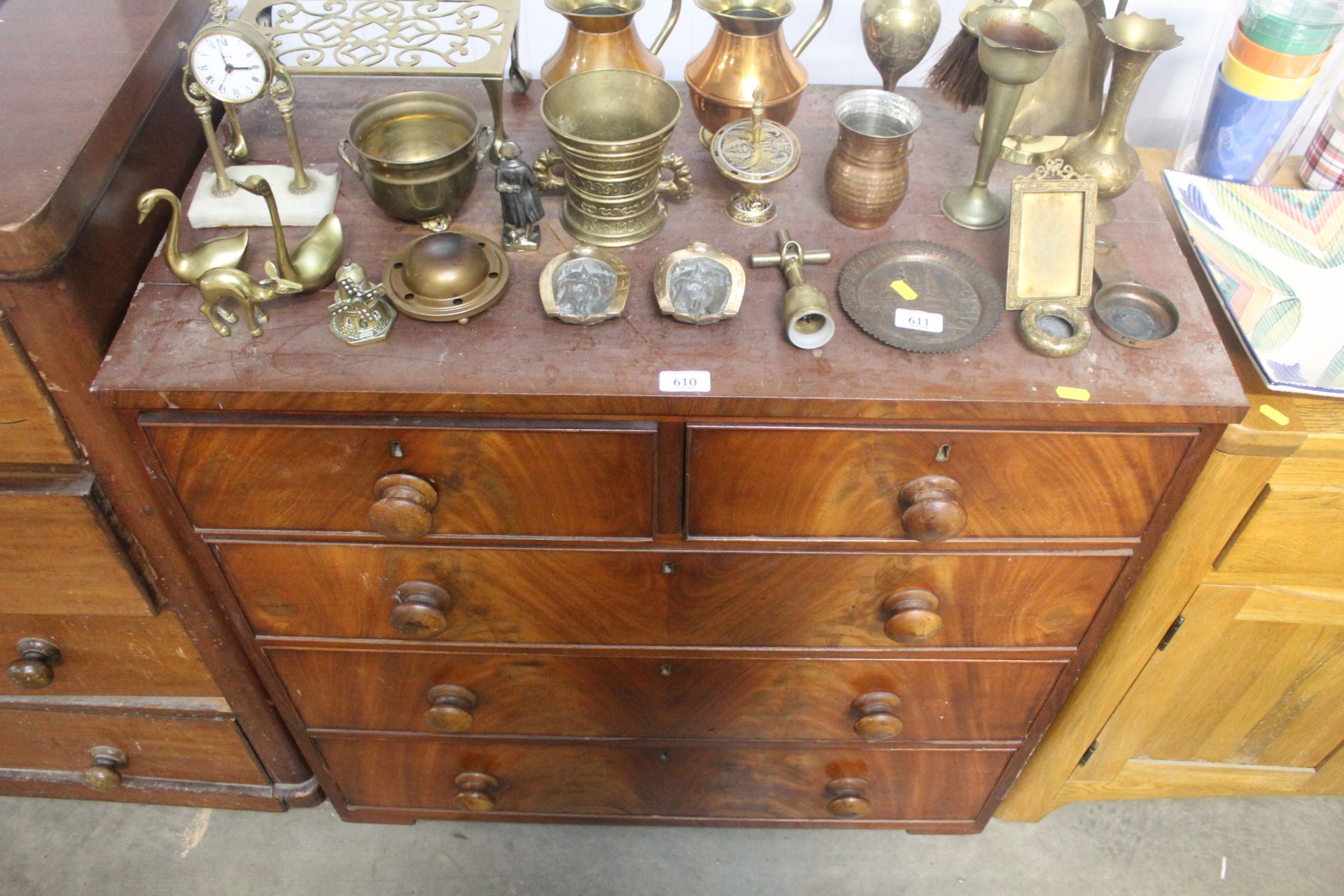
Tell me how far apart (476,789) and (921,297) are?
3.33 feet

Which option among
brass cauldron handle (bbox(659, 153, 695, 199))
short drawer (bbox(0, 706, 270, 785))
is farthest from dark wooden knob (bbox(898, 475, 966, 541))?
short drawer (bbox(0, 706, 270, 785))

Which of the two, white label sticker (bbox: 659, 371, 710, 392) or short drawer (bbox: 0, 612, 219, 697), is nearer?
white label sticker (bbox: 659, 371, 710, 392)

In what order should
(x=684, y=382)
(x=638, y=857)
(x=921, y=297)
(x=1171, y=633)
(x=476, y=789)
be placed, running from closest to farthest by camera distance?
(x=684, y=382)
(x=921, y=297)
(x=1171, y=633)
(x=476, y=789)
(x=638, y=857)

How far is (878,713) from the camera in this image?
1354 millimetres

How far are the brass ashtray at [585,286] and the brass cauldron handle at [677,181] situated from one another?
123 mm

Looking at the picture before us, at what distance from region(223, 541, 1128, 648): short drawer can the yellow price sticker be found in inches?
→ 11.6

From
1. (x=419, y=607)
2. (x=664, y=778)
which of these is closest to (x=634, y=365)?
(x=419, y=607)

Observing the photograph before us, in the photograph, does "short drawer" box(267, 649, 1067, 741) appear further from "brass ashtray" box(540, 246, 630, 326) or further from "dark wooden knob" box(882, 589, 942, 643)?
"brass ashtray" box(540, 246, 630, 326)

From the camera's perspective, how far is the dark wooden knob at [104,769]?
1.55m

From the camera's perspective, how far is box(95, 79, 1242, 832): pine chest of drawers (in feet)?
3.21

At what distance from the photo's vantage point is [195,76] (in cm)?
103

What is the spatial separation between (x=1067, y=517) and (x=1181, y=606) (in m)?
0.31

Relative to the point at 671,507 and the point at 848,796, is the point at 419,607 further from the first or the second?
the point at 848,796

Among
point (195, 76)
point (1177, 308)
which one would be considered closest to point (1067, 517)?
point (1177, 308)
